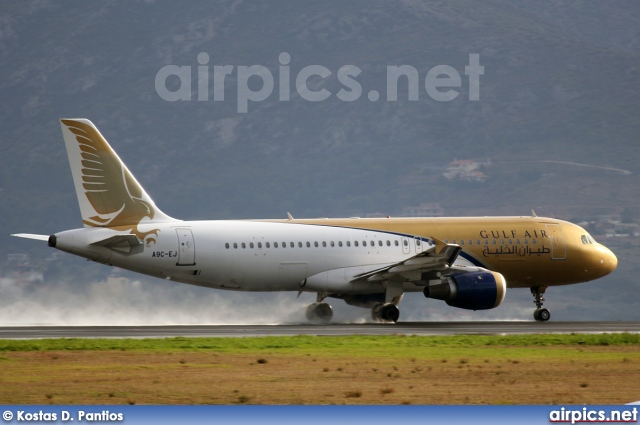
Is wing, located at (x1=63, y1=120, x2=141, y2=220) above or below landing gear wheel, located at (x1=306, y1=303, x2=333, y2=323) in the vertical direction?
above

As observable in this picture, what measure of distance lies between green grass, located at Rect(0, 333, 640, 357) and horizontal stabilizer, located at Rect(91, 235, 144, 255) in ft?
30.0

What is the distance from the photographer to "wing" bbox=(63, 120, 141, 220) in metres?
44.2

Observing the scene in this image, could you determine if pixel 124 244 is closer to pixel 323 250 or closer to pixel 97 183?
pixel 97 183

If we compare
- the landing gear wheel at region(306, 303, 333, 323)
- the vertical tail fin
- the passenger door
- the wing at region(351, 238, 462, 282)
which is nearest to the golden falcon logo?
the vertical tail fin

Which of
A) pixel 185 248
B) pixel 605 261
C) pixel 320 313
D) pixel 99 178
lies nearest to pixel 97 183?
pixel 99 178

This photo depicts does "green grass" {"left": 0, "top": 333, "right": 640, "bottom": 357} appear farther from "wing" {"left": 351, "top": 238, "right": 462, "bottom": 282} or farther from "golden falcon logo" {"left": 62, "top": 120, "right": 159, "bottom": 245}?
"golden falcon logo" {"left": 62, "top": 120, "right": 159, "bottom": 245}

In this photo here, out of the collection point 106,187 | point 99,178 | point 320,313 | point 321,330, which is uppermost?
point 99,178

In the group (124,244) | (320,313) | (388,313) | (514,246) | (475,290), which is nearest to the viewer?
(475,290)

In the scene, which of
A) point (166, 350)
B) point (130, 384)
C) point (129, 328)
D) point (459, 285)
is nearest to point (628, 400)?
point (130, 384)

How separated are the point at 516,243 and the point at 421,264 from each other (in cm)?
611

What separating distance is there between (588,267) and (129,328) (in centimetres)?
1985

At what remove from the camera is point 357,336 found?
3588 centimetres

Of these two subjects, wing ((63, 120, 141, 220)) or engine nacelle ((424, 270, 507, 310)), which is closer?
engine nacelle ((424, 270, 507, 310))

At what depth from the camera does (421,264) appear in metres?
43.8
